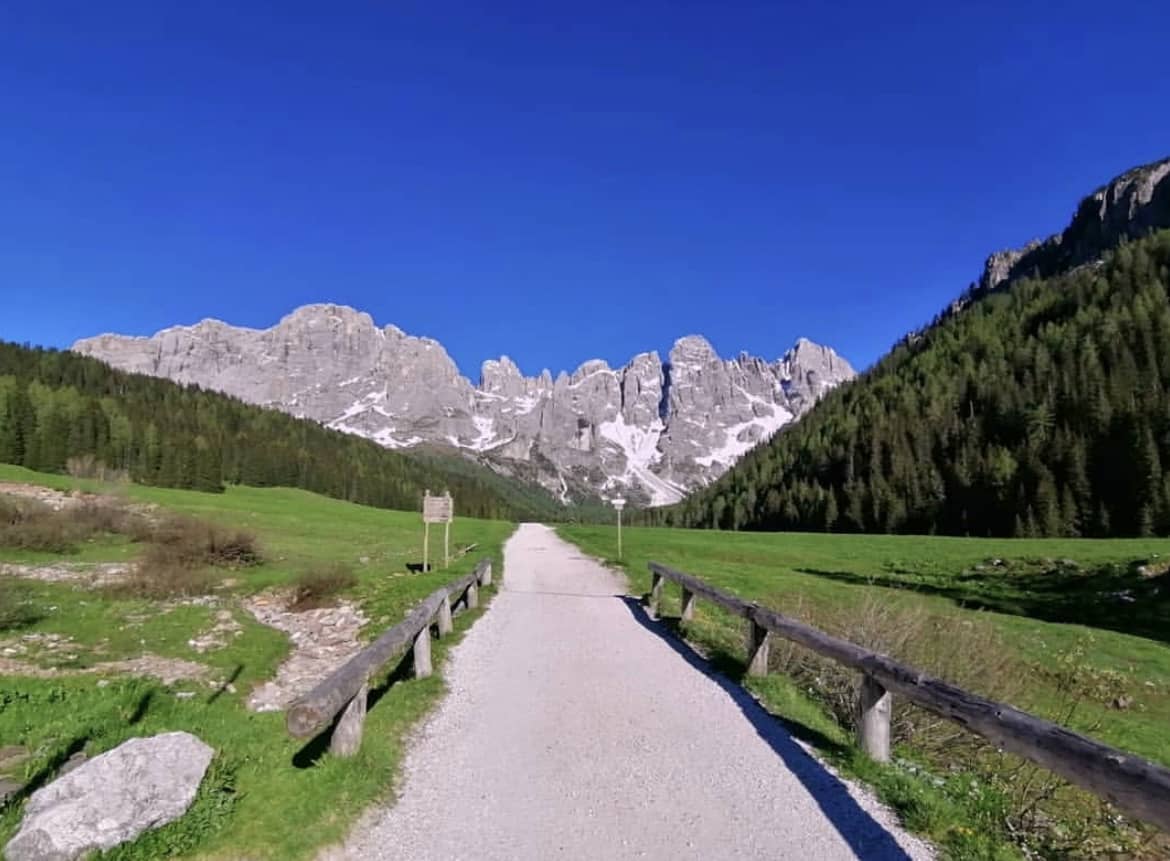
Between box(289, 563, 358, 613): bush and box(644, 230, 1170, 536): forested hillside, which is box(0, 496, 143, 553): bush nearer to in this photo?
box(289, 563, 358, 613): bush

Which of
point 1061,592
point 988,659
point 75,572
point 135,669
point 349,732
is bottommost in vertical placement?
point 135,669

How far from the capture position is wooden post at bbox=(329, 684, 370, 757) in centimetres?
727

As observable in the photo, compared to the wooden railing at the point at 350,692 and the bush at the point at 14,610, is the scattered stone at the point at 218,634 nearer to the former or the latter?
the bush at the point at 14,610

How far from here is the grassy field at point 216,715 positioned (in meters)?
5.78

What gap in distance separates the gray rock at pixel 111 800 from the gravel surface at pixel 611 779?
5.04 ft

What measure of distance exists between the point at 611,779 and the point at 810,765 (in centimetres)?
220

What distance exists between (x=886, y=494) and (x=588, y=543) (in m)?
62.5

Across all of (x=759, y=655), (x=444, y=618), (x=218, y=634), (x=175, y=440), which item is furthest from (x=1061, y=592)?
(x=175, y=440)

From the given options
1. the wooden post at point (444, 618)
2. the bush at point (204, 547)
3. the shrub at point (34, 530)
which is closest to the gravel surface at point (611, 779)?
the wooden post at point (444, 618)

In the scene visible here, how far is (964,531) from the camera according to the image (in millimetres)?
83812

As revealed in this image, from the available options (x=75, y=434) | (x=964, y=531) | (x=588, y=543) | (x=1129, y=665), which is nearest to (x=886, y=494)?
(x=964, y=531)

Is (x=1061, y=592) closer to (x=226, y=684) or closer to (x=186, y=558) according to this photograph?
(x=226, y=684)

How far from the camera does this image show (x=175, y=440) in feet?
345

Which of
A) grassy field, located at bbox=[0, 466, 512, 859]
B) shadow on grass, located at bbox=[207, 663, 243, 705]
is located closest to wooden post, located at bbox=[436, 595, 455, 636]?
grassy field, located at bbox=[0, 466, 512, 859]
